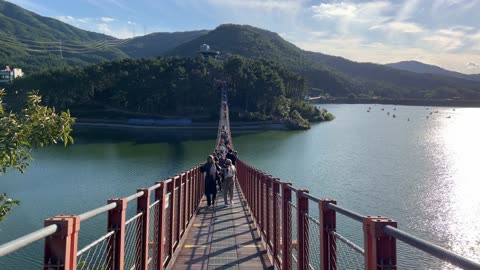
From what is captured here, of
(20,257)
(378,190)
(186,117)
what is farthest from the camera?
(186,117)

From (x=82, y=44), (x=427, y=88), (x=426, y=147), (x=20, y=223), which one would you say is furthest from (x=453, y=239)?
(x=82, y=44)

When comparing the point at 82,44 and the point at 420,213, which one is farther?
the point at 82,44

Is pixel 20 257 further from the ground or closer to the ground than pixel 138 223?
closer to the ground

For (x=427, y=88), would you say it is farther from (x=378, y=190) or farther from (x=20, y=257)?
(x=20, y=257)

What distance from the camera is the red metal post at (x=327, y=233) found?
10.00ft

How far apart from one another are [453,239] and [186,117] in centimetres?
5061

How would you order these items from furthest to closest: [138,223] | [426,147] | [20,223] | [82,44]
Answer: [82,44] < [426,147] < [20,223] < [138,223]

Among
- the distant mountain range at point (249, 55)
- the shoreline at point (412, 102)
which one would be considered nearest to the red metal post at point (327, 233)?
the shoreline at point (412, 102)

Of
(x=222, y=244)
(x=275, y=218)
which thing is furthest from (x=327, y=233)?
(x=222, y=244)

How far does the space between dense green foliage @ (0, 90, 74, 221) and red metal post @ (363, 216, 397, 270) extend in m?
3.15

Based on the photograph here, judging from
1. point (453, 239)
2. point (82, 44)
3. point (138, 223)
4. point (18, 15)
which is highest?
point (18, 15)

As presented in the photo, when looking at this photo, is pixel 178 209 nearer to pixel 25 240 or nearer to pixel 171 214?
pixel 171 214

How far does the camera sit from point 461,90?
146875mm

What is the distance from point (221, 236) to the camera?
6.82 meters
